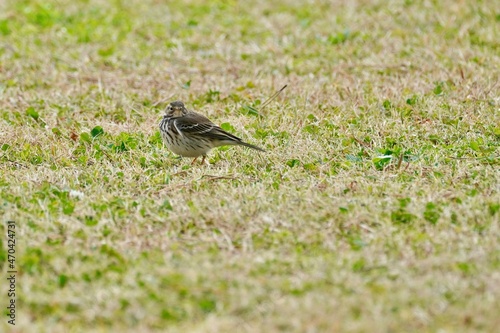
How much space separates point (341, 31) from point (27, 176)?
6.12 metres

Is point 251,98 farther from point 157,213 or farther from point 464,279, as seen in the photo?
point 464,279

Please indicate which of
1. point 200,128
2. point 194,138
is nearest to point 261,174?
point 194,138

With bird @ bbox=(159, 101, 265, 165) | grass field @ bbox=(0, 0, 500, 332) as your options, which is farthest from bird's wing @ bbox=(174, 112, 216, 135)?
grass field @ bbox=(0, 0, 500, 332)

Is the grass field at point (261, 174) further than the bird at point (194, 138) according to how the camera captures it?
No

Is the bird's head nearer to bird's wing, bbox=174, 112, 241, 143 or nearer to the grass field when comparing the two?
bird's wing, bbox=174, 112, 241, 143

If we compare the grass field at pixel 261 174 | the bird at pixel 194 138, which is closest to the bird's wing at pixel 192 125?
the bird at pixel 194 138

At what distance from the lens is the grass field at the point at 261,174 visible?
16.6ft

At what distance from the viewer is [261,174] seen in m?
7.34

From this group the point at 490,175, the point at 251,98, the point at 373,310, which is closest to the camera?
the point at 373,310

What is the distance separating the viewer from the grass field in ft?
16.6

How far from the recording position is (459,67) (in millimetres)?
10219

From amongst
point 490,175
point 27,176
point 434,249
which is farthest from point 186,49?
point 434,249

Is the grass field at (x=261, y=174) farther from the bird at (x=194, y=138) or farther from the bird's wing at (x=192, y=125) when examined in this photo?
the bird's wing at (x=192, y=125)

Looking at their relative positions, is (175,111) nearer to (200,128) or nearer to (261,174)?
(200,128)
